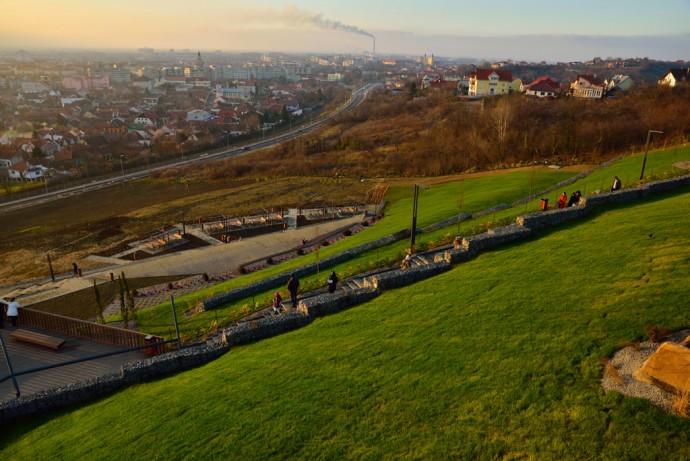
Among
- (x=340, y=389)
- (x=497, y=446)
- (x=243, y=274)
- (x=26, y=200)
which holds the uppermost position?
(x=497, y=446)

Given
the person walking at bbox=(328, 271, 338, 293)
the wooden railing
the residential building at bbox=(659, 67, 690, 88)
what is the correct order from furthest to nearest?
the residential building at bbox=(659, 67, 690, 88), the person walking at bbox=(328, 271, 338, 293), the wooden railing

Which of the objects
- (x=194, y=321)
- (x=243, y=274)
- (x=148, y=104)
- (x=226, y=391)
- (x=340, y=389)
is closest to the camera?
(x=340, y=389)

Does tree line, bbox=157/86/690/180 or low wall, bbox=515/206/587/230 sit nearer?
low wall, bbox=515/206/587/230

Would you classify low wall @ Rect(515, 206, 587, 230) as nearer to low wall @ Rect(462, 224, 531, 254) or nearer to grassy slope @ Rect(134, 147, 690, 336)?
low wall @ Rect(462, 224, 531, 254)

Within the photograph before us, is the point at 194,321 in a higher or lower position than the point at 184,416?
lower

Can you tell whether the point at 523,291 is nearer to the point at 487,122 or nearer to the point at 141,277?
the point at 141,277

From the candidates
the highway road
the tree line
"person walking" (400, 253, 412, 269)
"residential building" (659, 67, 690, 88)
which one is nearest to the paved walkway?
"person walking" (400, 253, 412, 269)

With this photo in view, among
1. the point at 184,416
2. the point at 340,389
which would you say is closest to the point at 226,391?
the point at 184,416
